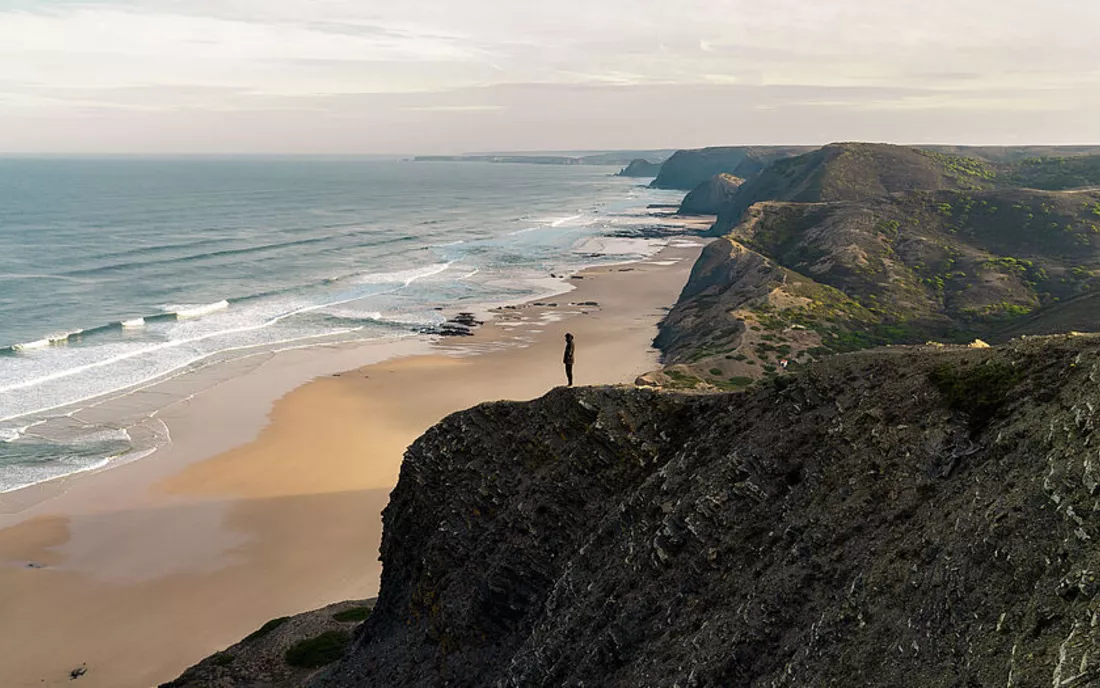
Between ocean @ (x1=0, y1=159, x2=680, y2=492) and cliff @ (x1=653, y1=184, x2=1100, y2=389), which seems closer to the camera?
ocean @ (x1=0, y1=159, x2=680, y2=492)

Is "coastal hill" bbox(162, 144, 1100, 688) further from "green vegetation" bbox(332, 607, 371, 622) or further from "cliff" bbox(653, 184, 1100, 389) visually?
"cliff" bbox(653, 184, 1100, 389)

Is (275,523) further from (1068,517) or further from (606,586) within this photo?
(1068,517)

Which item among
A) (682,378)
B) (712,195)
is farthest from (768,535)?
(712,195)

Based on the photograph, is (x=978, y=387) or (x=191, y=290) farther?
(x=191, y=290)

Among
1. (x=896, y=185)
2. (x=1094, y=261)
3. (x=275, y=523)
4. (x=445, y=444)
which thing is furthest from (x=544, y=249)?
(x=445, y=444)

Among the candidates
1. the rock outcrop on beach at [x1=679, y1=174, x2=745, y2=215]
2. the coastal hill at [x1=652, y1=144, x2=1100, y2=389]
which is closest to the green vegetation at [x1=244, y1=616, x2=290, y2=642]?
the coastal hill at [x1=652, y1=144, x2=1100, y2=389]

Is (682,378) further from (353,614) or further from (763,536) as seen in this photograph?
(763,536)

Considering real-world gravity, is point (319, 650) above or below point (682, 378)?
below

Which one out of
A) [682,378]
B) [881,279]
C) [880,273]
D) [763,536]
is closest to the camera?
[763,536]
